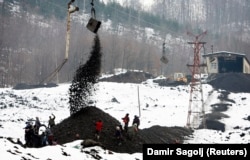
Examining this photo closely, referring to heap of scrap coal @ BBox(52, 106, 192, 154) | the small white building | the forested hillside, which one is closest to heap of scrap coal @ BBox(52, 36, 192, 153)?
heap of scrap coal @ BBox(52, 106, 192, 154)

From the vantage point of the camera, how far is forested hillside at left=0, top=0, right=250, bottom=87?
8525cm

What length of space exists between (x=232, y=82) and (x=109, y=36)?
49418 mm

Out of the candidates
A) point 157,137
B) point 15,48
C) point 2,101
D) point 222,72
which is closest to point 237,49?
point 222,72

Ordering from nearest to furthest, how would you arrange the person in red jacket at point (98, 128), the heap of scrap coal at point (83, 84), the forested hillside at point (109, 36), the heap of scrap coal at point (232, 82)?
the person in red jacket at point (98, 128) < the heap of scrap coal at point (83, 84) < the heap of scrap coal at point (232, 82) < the forested hillside at point (109, 36)

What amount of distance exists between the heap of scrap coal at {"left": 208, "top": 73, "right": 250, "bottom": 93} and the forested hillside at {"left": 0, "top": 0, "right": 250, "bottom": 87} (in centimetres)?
617

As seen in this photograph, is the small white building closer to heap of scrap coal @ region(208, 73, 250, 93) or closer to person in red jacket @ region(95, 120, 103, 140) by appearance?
heap of scrap coal @ region(208, 73, 250, 93)

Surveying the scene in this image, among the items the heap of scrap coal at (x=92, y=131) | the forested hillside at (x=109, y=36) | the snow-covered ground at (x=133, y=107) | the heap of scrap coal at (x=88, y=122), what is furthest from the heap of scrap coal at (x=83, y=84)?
the forested hillside at (x=109, y=36)

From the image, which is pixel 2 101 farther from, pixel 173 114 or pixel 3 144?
pixel 3 144

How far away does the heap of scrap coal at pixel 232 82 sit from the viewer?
5959 cm

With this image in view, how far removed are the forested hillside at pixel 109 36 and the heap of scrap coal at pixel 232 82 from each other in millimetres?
6173

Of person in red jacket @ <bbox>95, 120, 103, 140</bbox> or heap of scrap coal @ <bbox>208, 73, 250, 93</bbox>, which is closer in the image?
person in red jacket @ <bbox>95, 120, 103, 140</bbox>

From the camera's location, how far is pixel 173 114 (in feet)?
141

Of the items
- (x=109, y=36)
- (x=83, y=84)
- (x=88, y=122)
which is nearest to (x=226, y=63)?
(x=109, y=36)

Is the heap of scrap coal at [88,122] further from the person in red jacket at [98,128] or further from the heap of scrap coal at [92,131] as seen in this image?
the person in red jacket at [98,128]
